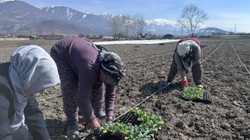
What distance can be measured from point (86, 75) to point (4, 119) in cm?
135

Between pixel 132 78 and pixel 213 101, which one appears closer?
pixel 213 101

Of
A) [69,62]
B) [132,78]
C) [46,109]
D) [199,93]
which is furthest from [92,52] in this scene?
[132,78]

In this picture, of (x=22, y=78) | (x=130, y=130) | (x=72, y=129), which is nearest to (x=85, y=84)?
(x=130, y=130)

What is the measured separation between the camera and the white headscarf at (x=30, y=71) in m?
2.95

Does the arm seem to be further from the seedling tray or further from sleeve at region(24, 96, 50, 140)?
sleeve at region(24, 96, 50, 140)

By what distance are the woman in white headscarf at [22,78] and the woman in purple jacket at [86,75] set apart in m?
1.06

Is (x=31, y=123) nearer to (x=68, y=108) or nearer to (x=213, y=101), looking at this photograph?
(x=68, y=108)

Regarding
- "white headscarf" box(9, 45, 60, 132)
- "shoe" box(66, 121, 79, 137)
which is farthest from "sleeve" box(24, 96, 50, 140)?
"shoe" box(66, 121, 79, 137)

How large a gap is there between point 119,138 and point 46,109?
7.55 feet

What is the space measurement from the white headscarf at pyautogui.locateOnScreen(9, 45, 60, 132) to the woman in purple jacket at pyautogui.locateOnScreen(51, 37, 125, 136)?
1.07m

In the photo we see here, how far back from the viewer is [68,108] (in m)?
4.95

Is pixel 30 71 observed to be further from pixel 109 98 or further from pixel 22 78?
pixel 109 98

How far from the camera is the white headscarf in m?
2.95

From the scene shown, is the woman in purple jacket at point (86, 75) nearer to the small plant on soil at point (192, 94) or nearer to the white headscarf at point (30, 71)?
the white headscarf at point (30, 71)
